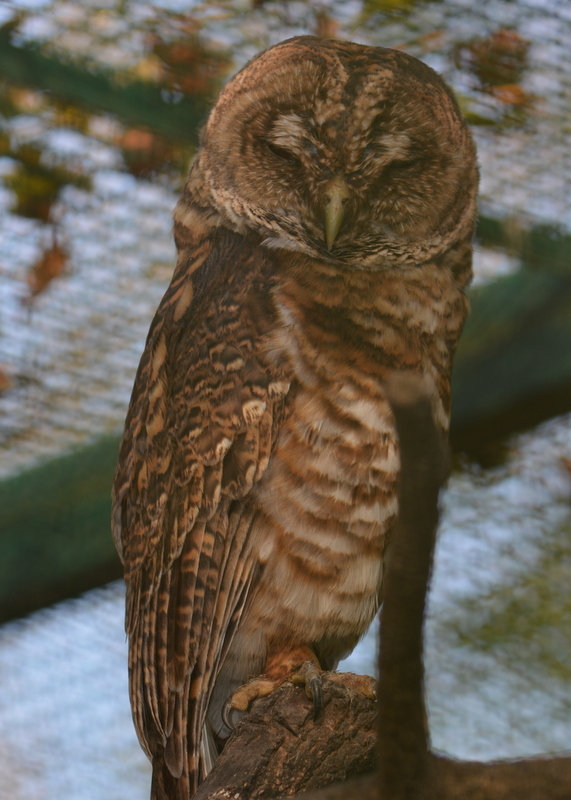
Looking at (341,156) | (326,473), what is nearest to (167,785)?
(326,473)

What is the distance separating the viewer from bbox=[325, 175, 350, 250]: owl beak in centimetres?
166

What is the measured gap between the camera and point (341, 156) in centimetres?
170

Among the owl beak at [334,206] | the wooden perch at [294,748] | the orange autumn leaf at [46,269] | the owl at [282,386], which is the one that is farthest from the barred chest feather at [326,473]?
the orange autumn leaf at [46,269]

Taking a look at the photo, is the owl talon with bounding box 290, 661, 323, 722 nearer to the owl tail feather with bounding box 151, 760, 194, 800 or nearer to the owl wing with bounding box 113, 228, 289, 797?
the owl wing with bounding box 113, 228, 289, 797

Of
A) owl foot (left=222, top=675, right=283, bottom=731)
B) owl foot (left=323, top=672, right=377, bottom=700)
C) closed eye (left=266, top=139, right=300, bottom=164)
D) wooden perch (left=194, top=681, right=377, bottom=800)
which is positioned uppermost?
closed eye (left=266, top=139, right=300, bottom=164)

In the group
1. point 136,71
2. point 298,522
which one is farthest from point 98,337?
point 298,522

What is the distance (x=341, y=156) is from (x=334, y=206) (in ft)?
0.36

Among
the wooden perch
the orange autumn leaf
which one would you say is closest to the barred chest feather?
the wooden perch

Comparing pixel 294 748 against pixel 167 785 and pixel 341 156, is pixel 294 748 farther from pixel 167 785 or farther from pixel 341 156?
pixel 341 156

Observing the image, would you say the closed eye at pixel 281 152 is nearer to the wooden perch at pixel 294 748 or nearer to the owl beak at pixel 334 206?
the owl beak at pixel 334 206

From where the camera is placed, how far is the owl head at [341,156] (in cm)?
171

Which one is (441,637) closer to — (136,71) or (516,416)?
(516,416)

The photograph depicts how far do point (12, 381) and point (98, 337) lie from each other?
33cm

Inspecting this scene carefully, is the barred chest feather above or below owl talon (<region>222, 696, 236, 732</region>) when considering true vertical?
above
